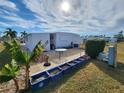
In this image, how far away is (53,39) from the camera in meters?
24.0

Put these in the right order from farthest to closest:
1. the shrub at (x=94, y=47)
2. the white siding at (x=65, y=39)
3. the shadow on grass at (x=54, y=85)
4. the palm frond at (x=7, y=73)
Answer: the white siding at (x=65, y=39), the shrub at (x=94, y=47), the shadow on grass at (x=54, y=85), the palm frond at (x=7, y=73)

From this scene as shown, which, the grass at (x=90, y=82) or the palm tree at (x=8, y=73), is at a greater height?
the palm tree at (x=8, y=73)

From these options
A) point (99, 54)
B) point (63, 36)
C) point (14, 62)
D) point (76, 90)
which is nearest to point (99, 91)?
point (76, 90)

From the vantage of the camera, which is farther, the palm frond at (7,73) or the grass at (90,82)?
the grass at (90,82)

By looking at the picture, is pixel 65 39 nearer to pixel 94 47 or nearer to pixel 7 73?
pixel 94 47

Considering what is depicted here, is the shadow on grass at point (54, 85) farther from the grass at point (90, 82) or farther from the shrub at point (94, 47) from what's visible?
the shrub at point (94, 47)

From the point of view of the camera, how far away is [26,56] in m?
7.48

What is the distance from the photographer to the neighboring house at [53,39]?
20.7 m

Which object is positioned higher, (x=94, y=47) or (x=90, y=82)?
(x=94, y=47)

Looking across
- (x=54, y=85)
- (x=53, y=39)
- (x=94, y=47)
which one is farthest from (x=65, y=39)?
(x=54, y=85)

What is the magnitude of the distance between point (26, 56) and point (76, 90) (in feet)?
11.0

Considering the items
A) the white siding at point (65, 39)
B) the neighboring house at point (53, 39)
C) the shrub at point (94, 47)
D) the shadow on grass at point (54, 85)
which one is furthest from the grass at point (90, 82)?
the white siding at point (65, 39)

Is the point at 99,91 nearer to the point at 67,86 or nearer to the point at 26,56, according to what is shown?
the point at 67,86

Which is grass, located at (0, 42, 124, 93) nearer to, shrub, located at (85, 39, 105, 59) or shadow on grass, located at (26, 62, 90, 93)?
shadow on grass, located at (26, 62, 90, 93)
